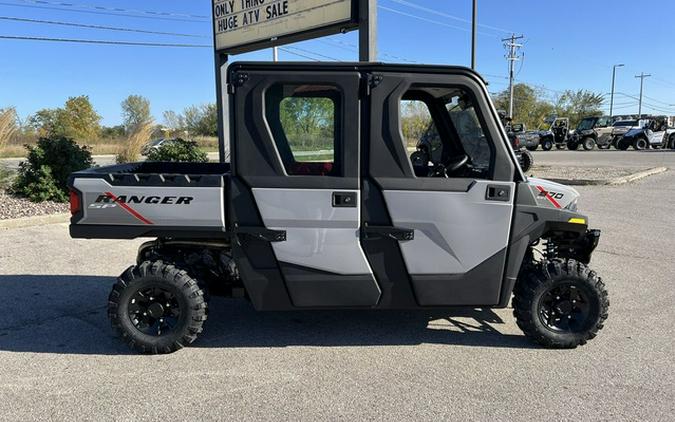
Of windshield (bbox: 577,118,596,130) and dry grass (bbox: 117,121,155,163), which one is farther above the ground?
windshield (bbox: 577,118,596,130)

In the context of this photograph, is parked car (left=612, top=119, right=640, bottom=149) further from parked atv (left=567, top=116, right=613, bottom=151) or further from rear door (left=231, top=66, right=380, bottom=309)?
rear door (left=231, top=66, right=380, bottom=309)

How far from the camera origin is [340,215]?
3.49 meters

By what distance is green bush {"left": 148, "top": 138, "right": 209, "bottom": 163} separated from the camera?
35.7ft

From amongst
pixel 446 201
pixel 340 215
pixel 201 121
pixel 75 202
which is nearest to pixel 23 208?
pixel 75 202

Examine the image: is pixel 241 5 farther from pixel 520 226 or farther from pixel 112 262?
pixel 520 226

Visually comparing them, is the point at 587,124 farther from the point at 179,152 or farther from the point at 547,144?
the point at 179,152

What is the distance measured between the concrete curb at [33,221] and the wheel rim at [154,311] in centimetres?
609

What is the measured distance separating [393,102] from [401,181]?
1.83 feet

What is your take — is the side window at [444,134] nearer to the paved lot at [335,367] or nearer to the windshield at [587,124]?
the paved lot at [335,367]

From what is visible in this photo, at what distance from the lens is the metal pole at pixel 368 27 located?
8.04m

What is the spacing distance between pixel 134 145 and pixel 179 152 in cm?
298

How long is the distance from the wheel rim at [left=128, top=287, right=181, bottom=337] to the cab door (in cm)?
159

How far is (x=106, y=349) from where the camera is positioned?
12.4ft

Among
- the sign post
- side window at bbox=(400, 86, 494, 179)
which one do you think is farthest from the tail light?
the sign post
